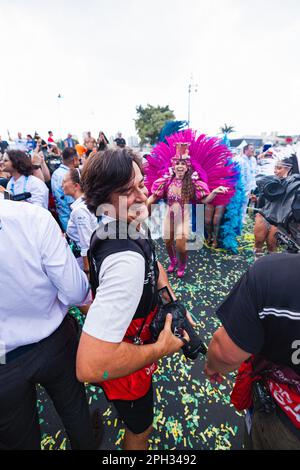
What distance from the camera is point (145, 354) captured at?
101 centimetres

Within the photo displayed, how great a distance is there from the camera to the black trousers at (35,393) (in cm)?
107

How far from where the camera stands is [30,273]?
3.46 ft

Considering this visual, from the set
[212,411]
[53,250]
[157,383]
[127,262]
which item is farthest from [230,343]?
[157,383]

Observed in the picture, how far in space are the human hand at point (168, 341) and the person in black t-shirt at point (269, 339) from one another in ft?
0.59

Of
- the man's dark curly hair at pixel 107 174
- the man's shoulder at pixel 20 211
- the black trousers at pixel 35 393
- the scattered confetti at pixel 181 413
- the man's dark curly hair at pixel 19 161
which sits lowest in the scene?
the scattered confetti at pixel 181 413

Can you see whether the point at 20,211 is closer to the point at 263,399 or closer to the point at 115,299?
the point at 115,299

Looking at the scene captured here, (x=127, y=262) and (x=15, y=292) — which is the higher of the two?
(x=127, y=262)

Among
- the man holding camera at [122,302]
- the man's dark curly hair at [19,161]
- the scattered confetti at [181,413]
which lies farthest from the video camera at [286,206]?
the man's dark curly hair at [19,161]

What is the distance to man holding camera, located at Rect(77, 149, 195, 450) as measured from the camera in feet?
2.75

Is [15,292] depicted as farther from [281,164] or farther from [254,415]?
[281,164]

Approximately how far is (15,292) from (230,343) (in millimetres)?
988

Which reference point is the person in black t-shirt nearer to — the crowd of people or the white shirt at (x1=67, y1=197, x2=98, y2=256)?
the crowd of people

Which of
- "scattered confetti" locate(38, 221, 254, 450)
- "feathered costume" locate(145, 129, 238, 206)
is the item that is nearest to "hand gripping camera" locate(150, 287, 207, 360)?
"scattered confetti" locate(38, 221, 254, 450)

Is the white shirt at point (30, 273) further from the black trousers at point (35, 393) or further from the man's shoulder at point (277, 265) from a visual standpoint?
the man's shoulder at point (277, 265)
